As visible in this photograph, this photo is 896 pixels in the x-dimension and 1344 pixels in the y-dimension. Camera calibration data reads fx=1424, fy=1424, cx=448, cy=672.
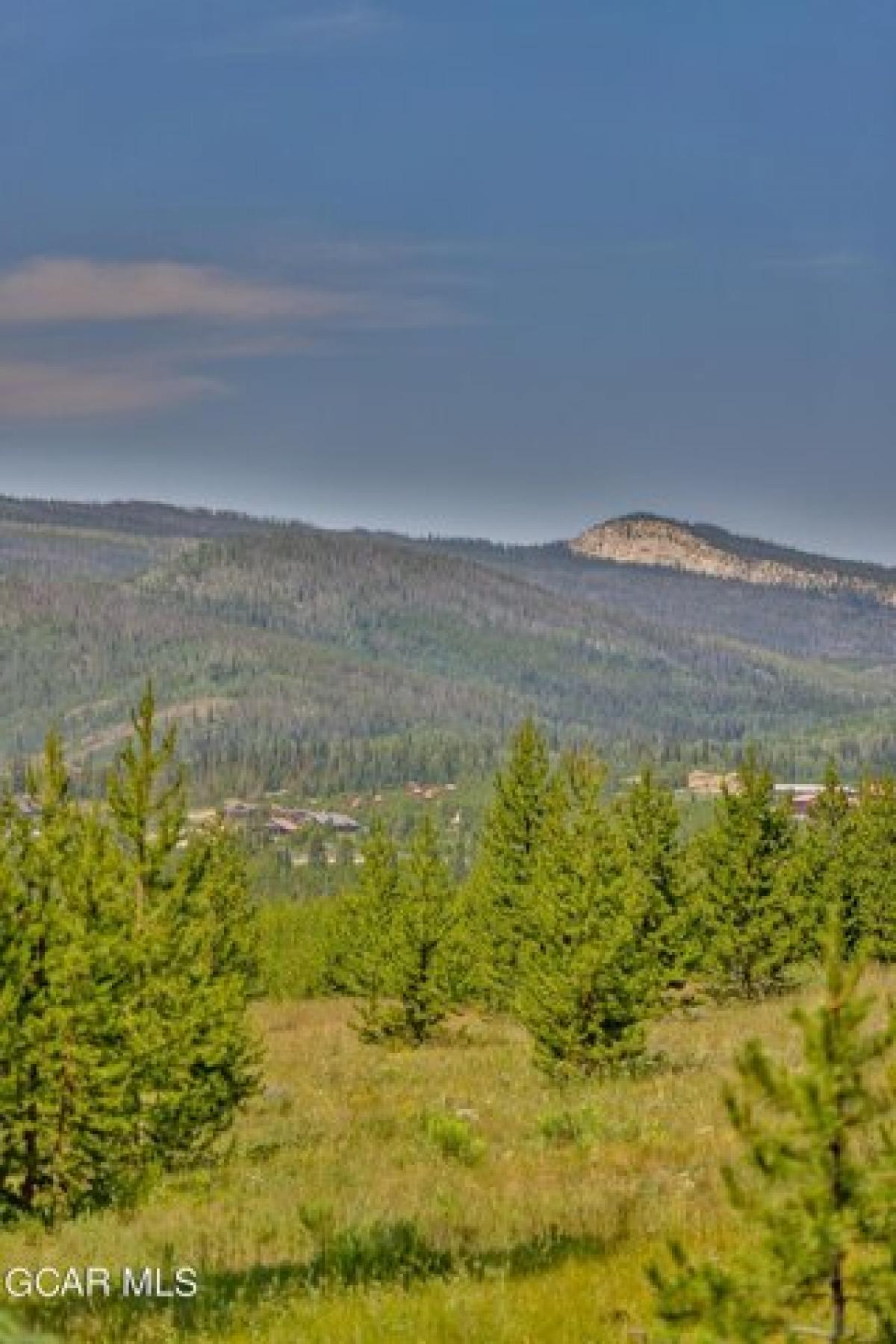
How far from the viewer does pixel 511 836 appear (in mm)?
55719

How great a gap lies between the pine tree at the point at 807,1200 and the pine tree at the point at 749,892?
42.8 m

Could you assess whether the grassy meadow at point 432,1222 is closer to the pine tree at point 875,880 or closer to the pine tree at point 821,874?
the pine tree at point 821,874

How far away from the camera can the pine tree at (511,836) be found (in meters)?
53.8

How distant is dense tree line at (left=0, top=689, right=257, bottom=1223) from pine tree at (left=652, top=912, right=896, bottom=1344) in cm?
1353

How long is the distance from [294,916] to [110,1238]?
88957 millimetres

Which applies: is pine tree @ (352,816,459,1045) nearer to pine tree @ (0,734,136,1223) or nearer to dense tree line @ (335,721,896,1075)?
dense tree line @ (335,721,896,1075)

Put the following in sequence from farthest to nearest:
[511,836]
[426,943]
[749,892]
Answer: [511,836] → [749,892] → [426,943]

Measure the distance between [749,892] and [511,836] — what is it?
38.7 ft

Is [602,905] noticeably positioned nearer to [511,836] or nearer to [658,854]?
[658,854]

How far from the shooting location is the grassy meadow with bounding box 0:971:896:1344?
880 cm

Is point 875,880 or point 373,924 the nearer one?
point 373,924

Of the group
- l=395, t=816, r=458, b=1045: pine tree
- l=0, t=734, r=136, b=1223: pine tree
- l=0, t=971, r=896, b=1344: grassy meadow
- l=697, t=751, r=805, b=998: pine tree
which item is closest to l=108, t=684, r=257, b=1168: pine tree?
l=0, t=971, r=896, b=1344: grassy meadow

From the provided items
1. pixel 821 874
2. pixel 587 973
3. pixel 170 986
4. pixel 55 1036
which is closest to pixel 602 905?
pixel 587 973

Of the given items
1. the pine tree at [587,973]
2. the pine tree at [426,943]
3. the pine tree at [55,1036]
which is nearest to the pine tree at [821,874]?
the pine tree at [426,943]
